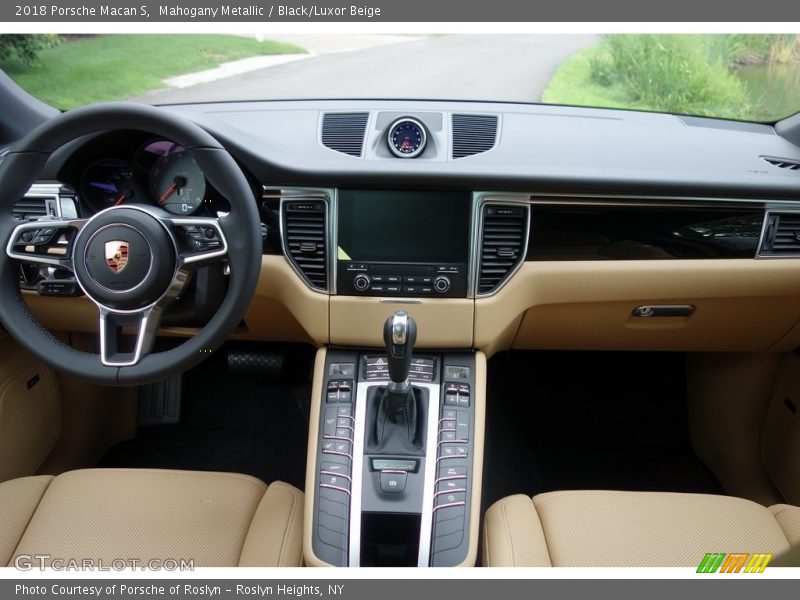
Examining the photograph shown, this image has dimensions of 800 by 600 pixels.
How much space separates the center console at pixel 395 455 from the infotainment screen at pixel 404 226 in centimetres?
20

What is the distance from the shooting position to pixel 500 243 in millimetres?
1798

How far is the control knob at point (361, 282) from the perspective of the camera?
5.93 ft

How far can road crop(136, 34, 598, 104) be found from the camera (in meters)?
1.95

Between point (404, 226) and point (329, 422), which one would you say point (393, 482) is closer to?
point (329, 422)

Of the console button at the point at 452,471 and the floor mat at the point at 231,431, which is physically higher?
the console button at the point at 452,471

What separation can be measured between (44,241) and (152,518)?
2.27 ft

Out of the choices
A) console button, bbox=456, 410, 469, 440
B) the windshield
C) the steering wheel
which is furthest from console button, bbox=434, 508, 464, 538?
the windshield

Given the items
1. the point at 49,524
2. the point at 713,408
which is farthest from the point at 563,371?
the point at 49,524

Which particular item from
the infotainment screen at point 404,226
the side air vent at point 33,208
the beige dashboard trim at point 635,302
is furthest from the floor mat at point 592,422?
the side air vent at point 33,208

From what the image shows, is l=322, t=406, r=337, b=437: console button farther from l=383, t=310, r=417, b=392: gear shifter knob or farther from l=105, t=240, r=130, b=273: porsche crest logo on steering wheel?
l=105, t=240, r=130, b=273: porsche crest logo on steering wheel

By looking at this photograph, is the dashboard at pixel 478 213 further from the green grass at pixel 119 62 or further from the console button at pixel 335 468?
the console button at pixel 335 468

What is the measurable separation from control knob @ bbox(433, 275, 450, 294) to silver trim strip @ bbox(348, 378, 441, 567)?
10.3 inches

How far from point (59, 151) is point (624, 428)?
210cm

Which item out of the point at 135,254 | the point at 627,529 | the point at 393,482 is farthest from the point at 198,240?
the point at 627,529
